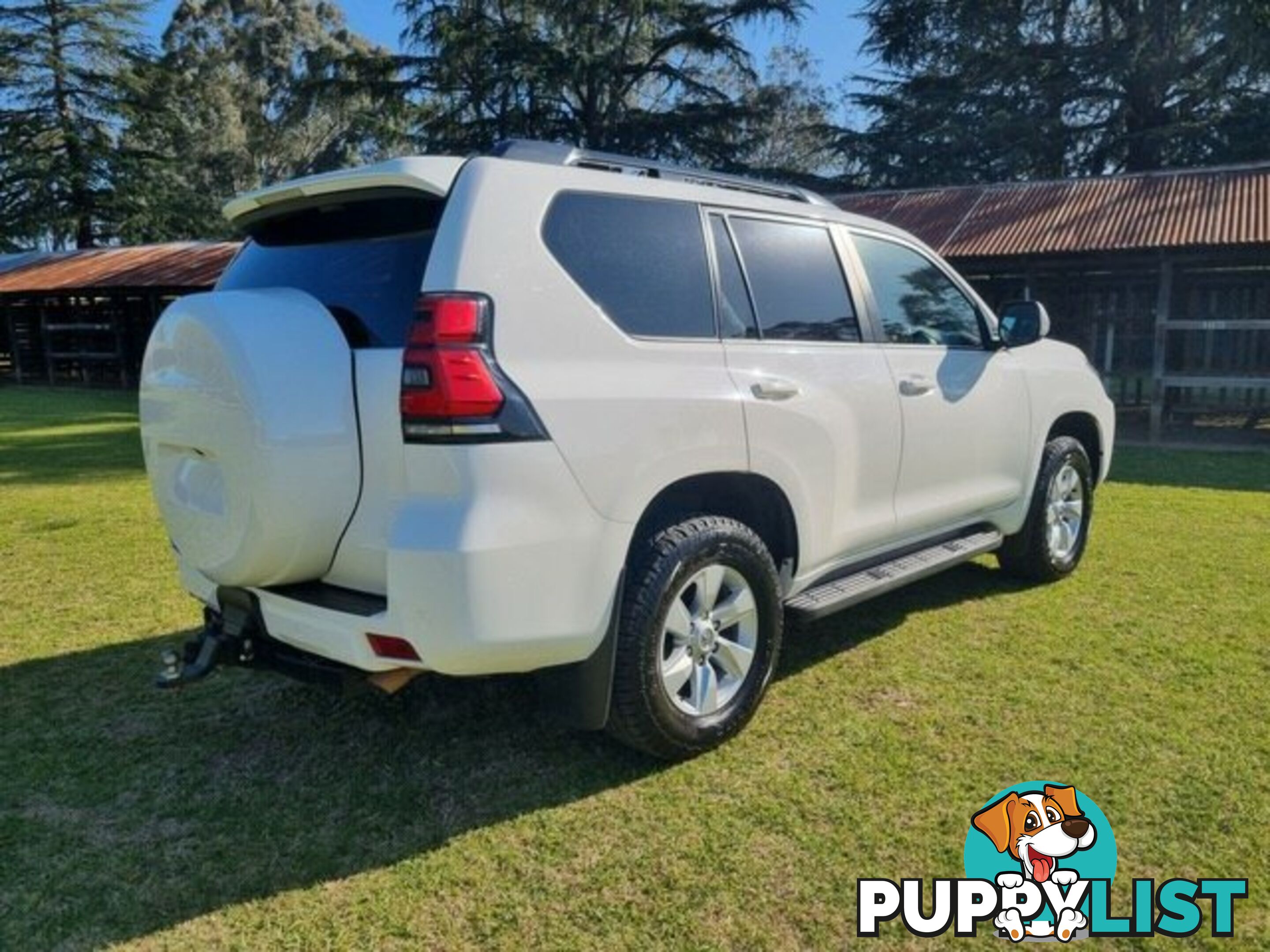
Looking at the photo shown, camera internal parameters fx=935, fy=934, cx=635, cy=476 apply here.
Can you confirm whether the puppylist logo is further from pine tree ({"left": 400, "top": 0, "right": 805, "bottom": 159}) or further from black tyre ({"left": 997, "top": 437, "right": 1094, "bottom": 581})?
pine tree ({"left": 400, "top": 0, "right": 805, "bottom": 159})

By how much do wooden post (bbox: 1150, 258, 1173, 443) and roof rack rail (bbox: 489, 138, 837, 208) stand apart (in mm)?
10442

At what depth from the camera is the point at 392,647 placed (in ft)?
8.85

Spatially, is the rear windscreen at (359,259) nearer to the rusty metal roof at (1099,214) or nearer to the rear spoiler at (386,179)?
the rear spoiler at (386,179)

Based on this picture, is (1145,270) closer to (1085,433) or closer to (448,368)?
(1085,433)

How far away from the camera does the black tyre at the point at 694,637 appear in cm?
300

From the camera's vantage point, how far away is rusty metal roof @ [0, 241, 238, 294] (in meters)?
20.9

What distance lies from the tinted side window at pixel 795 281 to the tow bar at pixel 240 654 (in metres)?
1.98

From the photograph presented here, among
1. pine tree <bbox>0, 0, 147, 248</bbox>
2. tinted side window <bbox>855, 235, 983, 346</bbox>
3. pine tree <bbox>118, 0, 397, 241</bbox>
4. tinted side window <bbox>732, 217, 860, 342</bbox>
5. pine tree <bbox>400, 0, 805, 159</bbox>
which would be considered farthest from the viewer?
pine tree <bbox>0, 0, 147, 248</bbox>

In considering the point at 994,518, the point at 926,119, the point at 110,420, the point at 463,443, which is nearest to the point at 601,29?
the point at 926,119

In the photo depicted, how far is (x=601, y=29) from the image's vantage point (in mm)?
24641

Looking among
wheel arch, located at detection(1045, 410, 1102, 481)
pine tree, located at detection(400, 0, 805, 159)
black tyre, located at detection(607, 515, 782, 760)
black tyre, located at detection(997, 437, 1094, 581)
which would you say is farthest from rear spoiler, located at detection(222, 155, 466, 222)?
pine tree, located at detection(400, 0, 805, 159)

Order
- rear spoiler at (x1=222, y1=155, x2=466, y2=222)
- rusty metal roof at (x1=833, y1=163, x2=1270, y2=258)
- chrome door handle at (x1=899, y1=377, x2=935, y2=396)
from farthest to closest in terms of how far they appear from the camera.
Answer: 1. rusty metal roof at (x1=833, y1=163, x2=1270, y2=258)
2. chrome door handle at (x1=899, y1=377, x2=935, y2=396)
3. rear spoiler at (x1=222, y1=155, x2=466, y2=222)

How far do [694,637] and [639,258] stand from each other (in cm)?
131

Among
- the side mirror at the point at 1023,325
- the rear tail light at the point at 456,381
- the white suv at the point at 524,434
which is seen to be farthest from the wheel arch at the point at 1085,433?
the rear tail light at the point at 456,381
